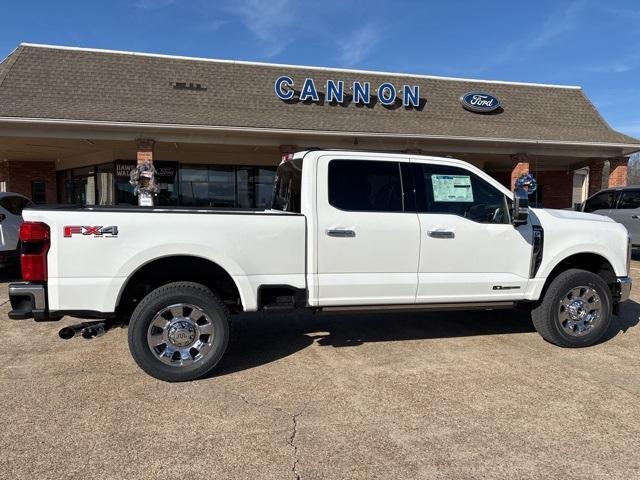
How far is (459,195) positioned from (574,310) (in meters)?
1.75

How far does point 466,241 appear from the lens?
4.91 meters

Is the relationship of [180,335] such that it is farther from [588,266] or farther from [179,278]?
[588,266]

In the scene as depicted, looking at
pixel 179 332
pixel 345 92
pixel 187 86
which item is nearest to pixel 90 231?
pixel 179 332

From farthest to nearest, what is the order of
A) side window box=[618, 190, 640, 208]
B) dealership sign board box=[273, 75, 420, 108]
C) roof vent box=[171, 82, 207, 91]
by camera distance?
1. dealership sign board box=[273, 75, 420, 108]
2. roof vent box=[171, 82, 207, 91]
3. side window box=[618, 190, 640, 208]

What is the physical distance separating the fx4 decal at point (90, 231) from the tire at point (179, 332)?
1.99 ft

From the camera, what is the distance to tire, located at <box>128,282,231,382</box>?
419 cm

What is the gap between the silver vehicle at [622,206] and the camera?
11.8 metres

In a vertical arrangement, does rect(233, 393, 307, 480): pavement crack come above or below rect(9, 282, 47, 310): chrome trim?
below

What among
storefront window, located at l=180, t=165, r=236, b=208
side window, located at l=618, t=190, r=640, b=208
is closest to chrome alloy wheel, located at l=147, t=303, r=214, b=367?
side window, located at l=618, t=190, r=640, b=208

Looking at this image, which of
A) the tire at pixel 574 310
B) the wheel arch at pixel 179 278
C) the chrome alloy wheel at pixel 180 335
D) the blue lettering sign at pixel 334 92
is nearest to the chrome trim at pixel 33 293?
the wheel arch at pixel 179 278

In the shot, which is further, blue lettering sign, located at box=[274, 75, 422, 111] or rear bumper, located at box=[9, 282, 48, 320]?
blue lettering sign, located at box=[274, 75, 422, 111]

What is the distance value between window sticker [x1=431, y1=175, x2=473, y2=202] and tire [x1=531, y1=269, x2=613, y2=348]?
1.35 m

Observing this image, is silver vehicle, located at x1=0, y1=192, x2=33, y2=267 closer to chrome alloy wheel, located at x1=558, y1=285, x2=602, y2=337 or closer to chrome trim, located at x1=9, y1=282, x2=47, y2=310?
chrome trim, located at x1=9, y1=282, x2=47, y2=310

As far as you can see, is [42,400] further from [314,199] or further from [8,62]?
[8,62]
